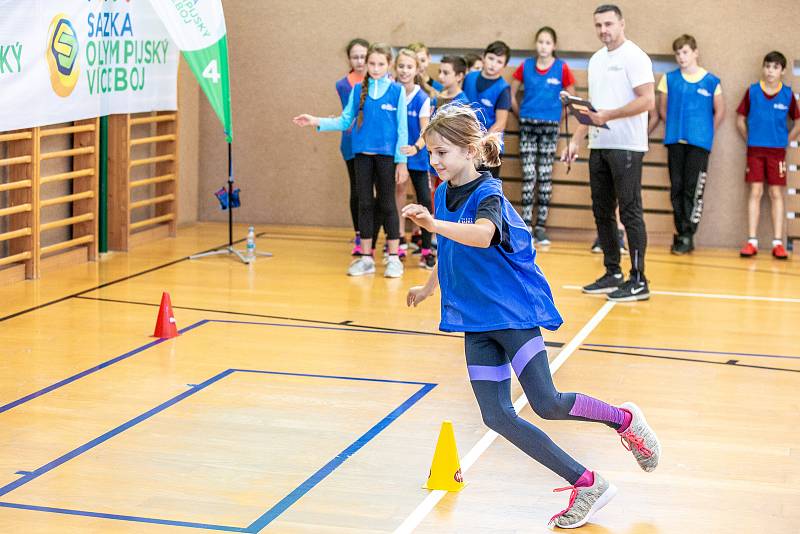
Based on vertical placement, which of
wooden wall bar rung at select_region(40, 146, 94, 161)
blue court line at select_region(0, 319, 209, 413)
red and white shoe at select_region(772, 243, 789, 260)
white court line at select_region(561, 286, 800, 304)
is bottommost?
blue court line at select_region(0, 319, 209, 413)

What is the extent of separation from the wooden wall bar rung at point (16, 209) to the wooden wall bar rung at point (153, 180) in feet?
4.56

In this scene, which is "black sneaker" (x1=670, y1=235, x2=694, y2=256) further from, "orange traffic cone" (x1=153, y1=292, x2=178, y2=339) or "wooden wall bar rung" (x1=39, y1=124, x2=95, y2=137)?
"orange traffic cone" (x1=153, y1=292, x2=178, y2=339)

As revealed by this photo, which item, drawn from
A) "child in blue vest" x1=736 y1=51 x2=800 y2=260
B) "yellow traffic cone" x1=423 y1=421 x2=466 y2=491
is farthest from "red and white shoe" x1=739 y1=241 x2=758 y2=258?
"yellow traffic cone" x1=423 y1=421 x2=466 y2=491

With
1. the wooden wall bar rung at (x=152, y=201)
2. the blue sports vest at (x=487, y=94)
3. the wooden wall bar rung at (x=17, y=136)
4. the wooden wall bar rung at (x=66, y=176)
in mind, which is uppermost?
the blue sports vest at (x=487, y=94)

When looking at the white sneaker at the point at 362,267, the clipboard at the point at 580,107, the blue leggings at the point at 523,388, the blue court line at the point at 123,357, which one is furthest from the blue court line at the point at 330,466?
the white sneaker at the point at 362,267

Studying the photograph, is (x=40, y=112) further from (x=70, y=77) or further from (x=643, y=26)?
(x=643, y=26)

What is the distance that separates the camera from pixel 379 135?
784 centimetres

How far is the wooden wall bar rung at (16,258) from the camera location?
7281mm

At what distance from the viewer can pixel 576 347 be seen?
19.9 ft

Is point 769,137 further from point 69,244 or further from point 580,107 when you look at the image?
point 69,244

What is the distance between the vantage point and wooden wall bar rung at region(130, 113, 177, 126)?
29.6ft

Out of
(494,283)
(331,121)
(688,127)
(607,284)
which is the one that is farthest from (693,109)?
(494,283)

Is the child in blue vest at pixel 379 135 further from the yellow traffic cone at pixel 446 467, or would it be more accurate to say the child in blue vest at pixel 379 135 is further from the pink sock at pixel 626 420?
the pink sock at pixel 626 420

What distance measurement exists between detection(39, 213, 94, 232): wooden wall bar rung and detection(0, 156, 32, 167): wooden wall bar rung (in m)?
0.46
